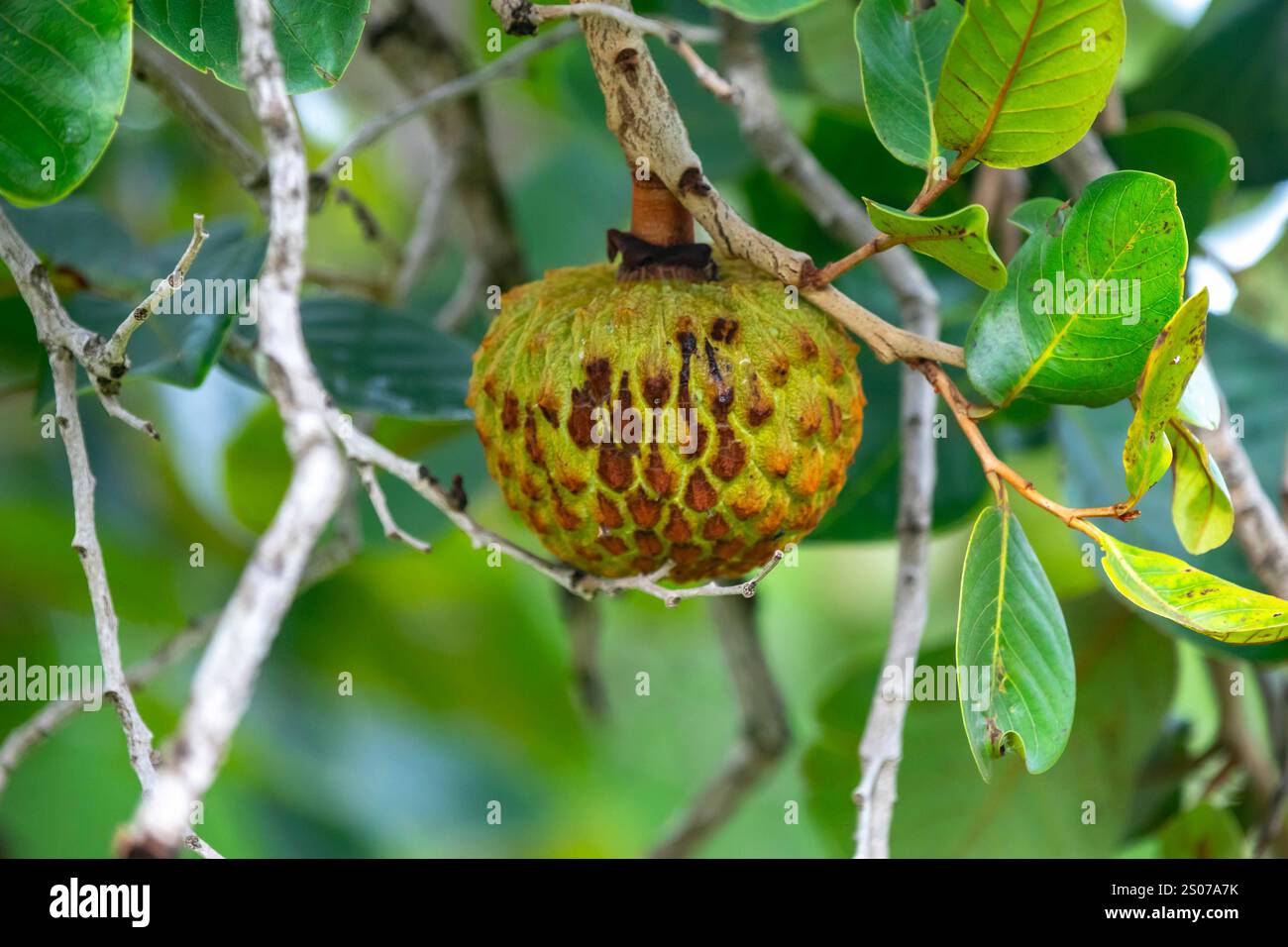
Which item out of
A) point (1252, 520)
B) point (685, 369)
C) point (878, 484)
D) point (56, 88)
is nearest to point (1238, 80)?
point (878, 484)

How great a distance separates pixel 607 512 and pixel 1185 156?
2.71 ft

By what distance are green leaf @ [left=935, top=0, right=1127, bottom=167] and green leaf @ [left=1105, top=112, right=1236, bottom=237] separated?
2.04 ft

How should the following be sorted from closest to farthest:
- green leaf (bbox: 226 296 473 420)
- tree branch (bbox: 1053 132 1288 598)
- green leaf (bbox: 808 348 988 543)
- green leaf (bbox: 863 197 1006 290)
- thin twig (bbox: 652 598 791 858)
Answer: green leaf (bbox: 863 197 1006 290), tree branch (bbox: 1053 132 1288 598), green leaf (bbox: 226 296 473 420), green leaf (bbox: 808 348 988 543), thin twig (bbox: 652 598 791 858)

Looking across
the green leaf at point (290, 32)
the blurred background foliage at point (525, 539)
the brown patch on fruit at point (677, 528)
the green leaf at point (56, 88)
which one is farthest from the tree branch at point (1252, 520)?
the green leaf at point (56, 88)

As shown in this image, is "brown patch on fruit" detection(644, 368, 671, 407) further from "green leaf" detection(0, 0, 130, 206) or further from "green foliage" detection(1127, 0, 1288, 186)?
"green foliage" detection(1127, 0, 1288, 186)

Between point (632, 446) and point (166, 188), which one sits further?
point (166, 188)

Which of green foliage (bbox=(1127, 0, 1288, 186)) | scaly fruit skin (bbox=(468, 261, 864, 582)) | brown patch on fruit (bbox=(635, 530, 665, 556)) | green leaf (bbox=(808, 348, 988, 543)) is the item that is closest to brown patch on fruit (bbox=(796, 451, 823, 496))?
scaly fruit skin (bbox=(468, 261, 864, 582))

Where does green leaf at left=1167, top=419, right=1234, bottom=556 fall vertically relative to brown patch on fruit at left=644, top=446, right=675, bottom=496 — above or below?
below

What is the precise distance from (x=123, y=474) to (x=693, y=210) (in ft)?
5.48

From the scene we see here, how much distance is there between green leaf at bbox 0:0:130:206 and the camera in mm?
798
